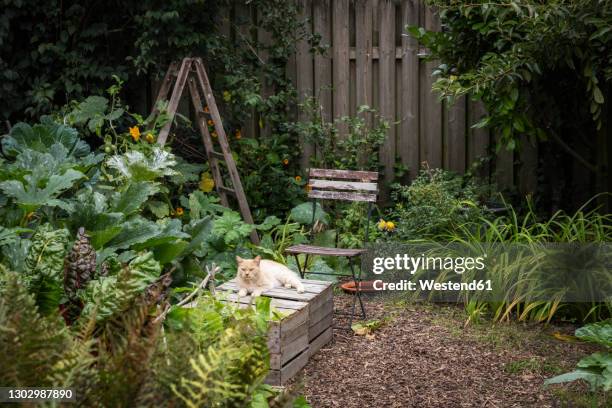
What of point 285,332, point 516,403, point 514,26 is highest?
point 514,26

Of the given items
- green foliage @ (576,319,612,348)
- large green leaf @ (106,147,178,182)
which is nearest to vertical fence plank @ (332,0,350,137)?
large green leaf @ (106,147,178,182)

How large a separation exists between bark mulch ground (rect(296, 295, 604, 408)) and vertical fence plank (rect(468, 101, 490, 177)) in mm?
2152

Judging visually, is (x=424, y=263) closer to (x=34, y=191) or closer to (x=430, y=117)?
(x=430, y=117)

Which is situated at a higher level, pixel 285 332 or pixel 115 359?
pixel 115 359

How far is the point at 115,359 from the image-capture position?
4.00 feet

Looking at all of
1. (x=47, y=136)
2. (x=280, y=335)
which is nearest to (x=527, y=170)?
(x=280, y=335)

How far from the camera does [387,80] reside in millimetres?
7562

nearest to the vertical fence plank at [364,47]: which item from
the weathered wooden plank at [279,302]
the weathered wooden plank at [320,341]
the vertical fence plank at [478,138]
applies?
the vertical fence plank at [478,138]

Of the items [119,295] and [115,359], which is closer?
[115,359]

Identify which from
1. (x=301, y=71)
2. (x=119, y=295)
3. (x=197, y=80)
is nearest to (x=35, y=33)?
(x=197, y=80)

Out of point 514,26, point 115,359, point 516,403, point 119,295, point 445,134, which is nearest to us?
point 115,359

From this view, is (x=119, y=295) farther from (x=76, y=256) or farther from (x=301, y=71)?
(x=301, y=71)

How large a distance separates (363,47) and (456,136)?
3.99 ft

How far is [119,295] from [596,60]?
480cm
